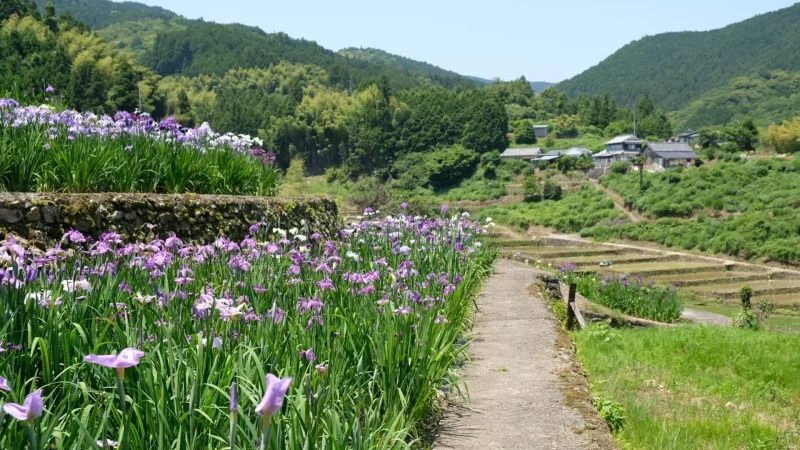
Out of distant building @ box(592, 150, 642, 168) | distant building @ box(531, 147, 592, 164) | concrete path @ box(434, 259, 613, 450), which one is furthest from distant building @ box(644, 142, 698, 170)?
concrete path @ box(434, 259, 613, 450)

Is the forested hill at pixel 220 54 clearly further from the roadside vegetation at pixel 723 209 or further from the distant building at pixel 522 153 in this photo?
the roadside vegetation at pixel 723 209

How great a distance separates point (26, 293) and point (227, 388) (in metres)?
0.99

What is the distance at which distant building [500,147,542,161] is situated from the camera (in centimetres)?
8969

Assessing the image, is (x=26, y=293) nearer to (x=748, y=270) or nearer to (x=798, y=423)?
(x=798, y=423)

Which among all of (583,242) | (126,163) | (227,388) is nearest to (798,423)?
(227,388)

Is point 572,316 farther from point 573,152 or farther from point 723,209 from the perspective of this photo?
point 573,152

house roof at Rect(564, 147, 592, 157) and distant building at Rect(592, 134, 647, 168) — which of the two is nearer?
distant building at Rect(592, 134, 647, 168)

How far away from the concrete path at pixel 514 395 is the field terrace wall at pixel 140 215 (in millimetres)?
2386

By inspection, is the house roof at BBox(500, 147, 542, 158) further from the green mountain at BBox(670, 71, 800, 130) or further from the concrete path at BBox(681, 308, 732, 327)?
the concrete path at BBox(681, 308, 732, 327)

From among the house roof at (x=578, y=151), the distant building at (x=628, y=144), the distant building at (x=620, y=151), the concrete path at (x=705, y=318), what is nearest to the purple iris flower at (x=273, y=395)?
the concrete path at (x=705, y=318)

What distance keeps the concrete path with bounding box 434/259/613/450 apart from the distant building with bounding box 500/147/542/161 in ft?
274

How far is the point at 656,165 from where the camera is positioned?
74.1 m

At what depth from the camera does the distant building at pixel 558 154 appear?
270 feet

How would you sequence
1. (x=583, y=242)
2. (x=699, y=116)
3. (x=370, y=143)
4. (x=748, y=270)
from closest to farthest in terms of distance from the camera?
(x=748, y=270) → (x=583, y=242) → (x=370, y=143) → (x=699, y=116)
